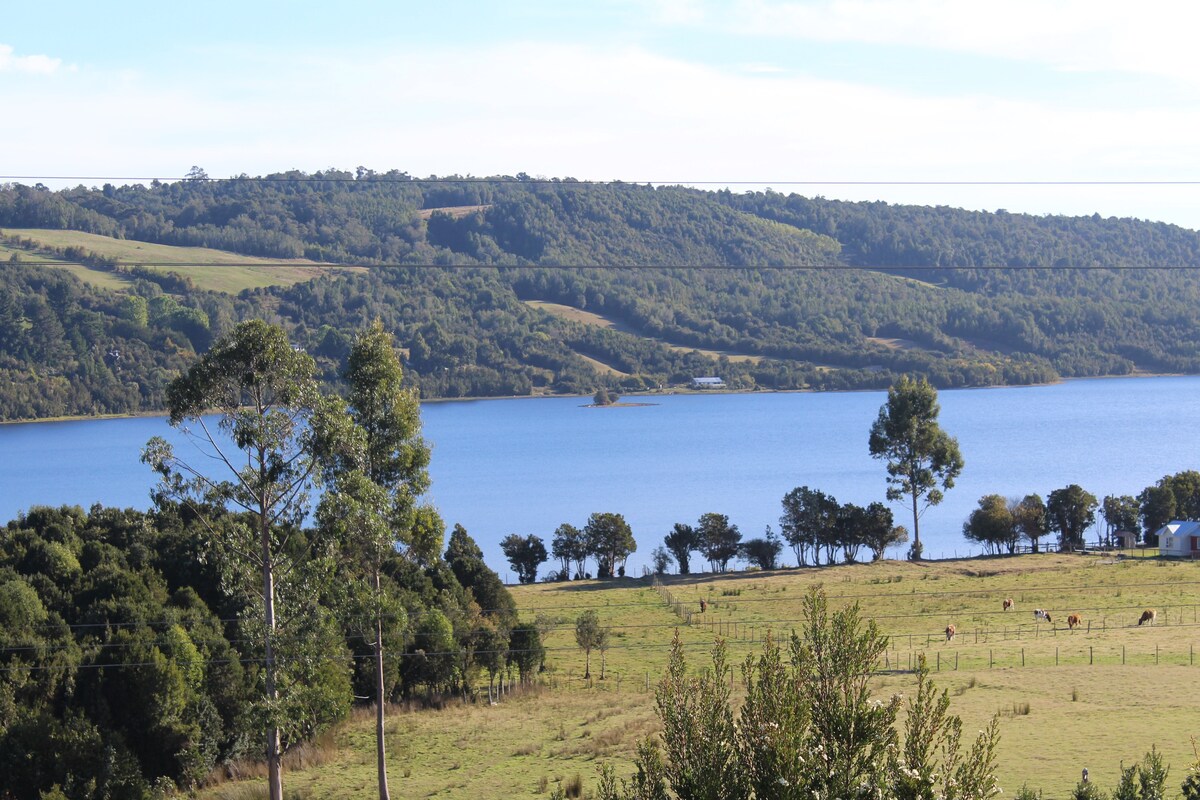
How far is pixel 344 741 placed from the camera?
2352 centimetres

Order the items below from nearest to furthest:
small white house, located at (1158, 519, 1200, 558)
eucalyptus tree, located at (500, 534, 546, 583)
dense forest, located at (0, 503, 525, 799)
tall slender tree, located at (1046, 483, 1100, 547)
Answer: dense forest, located at (0, 503, 525, 799) < small white house, located at (1158, 519, 1200, 558) < eucalyptus tree, located at (500, 534, 546, 583) < tall slender tree, located at (1046, 483, 1100, 547)

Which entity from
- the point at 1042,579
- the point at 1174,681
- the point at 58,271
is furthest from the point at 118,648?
the point at 58,271

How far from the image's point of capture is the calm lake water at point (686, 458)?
7788cm

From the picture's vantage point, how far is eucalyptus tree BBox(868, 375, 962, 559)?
55.9 m

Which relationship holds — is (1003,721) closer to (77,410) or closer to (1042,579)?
(1042,579)

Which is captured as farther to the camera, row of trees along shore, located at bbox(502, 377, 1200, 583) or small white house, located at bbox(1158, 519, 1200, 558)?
row of trees along shore, located at bbox(502, 377, 1200, 583)

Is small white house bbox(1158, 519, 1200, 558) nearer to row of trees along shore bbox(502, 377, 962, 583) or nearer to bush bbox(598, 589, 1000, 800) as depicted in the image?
row of trees along shore bbox(502, 377, 962, 583)

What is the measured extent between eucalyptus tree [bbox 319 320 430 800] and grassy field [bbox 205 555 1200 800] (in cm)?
221

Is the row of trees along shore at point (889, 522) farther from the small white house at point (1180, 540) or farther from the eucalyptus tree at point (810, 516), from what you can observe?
the small white house at point (1180, 540)

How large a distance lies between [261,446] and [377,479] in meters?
3.74

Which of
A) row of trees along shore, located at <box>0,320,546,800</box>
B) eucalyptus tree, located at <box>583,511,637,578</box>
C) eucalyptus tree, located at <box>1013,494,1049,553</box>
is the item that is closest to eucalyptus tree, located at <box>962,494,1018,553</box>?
eucalyptus tree, located at <box>1013,494,1049,553</box>

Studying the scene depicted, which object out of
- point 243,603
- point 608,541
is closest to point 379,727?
point 243,603

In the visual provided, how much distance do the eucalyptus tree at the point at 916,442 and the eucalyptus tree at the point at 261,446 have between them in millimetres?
40866

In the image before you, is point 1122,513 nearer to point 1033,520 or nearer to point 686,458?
point 1033,520
